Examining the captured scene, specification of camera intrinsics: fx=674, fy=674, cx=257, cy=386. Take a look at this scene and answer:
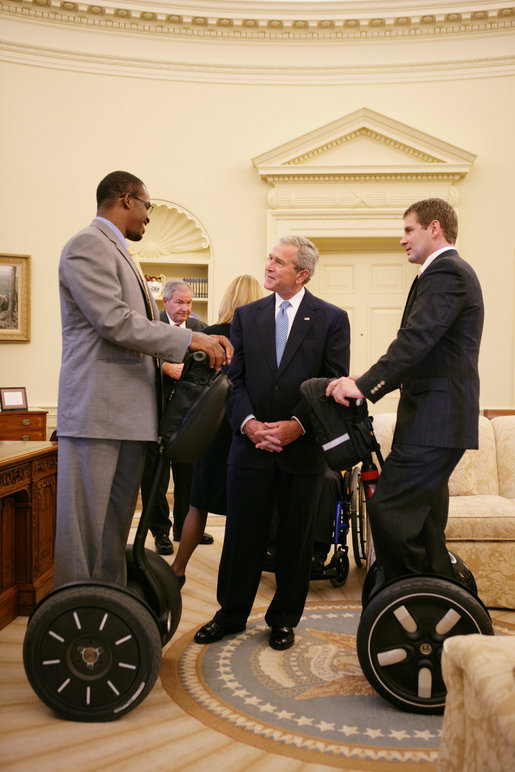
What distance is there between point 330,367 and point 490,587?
4.56 feet

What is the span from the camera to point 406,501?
2115mm

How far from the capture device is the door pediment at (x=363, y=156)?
6371 millimetres

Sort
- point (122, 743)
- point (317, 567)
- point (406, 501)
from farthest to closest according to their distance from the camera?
1. point (317, 567)
2. point (406, 501)
3. point (122, 743)

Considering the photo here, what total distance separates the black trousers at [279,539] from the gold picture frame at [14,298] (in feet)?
14.9

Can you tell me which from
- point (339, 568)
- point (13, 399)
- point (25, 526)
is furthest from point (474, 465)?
Result: point (13, 399)

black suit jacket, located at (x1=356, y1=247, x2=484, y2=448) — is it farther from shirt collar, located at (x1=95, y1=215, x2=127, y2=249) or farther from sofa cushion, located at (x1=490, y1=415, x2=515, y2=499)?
sofa cushion, located at (x1=490, y1=415, x2=515, y2=499)

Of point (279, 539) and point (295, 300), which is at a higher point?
point (295, 300)

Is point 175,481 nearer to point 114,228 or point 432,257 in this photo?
point 114,228

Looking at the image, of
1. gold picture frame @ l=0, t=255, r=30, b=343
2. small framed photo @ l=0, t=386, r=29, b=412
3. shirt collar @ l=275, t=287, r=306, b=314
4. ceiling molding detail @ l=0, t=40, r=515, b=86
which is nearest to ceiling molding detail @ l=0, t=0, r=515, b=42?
ceiling molding detail @ l=0, t=40, r=515, b=86

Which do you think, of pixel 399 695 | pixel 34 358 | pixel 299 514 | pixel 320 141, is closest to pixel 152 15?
pixel 320 141

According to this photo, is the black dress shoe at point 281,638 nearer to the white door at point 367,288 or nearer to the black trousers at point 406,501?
the black trousers at point 406,501

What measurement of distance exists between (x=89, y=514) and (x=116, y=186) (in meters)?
1.03

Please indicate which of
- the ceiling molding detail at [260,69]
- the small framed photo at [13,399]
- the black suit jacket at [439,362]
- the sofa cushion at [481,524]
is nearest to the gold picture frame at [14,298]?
the small framed photo at [13,399]

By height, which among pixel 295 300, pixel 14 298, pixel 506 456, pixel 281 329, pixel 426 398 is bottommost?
pixel 506 456
